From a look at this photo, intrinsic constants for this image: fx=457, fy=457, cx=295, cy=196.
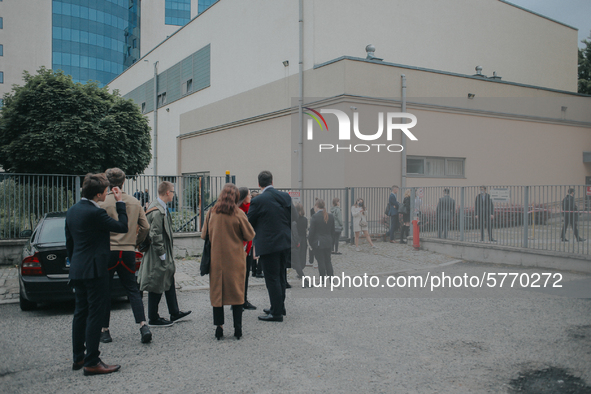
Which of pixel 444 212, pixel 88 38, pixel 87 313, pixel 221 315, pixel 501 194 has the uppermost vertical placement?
pixel 88 38

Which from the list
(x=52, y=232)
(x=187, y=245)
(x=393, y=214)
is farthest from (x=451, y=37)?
(x=52, y=232)

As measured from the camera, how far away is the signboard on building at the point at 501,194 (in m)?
11.1

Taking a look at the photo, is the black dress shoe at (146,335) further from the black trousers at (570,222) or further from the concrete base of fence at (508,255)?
the black trousers at (570,222)

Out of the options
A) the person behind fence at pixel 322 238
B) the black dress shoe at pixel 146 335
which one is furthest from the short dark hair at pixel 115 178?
the person behind fence at pixel 322 238

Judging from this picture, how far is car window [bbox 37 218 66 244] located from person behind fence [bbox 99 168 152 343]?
1.91 metres

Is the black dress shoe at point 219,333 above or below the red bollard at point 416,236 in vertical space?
below

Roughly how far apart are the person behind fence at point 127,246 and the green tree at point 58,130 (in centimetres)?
720

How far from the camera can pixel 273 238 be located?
5.82m

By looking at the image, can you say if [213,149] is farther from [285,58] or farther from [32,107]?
[32,107]

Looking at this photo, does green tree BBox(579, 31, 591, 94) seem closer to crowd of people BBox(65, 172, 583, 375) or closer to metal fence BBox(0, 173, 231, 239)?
metal fence BBox(0, 173, 231, 239)

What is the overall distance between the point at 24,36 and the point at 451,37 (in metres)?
58.5

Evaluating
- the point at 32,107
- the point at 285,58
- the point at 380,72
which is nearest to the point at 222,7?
the point at 285,58

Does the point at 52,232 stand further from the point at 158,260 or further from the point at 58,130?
the point at 58,130

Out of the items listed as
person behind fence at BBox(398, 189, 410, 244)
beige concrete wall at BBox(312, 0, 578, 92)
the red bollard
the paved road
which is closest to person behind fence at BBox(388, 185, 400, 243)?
person behind fence at BBox(398, 189, 410, 244)
